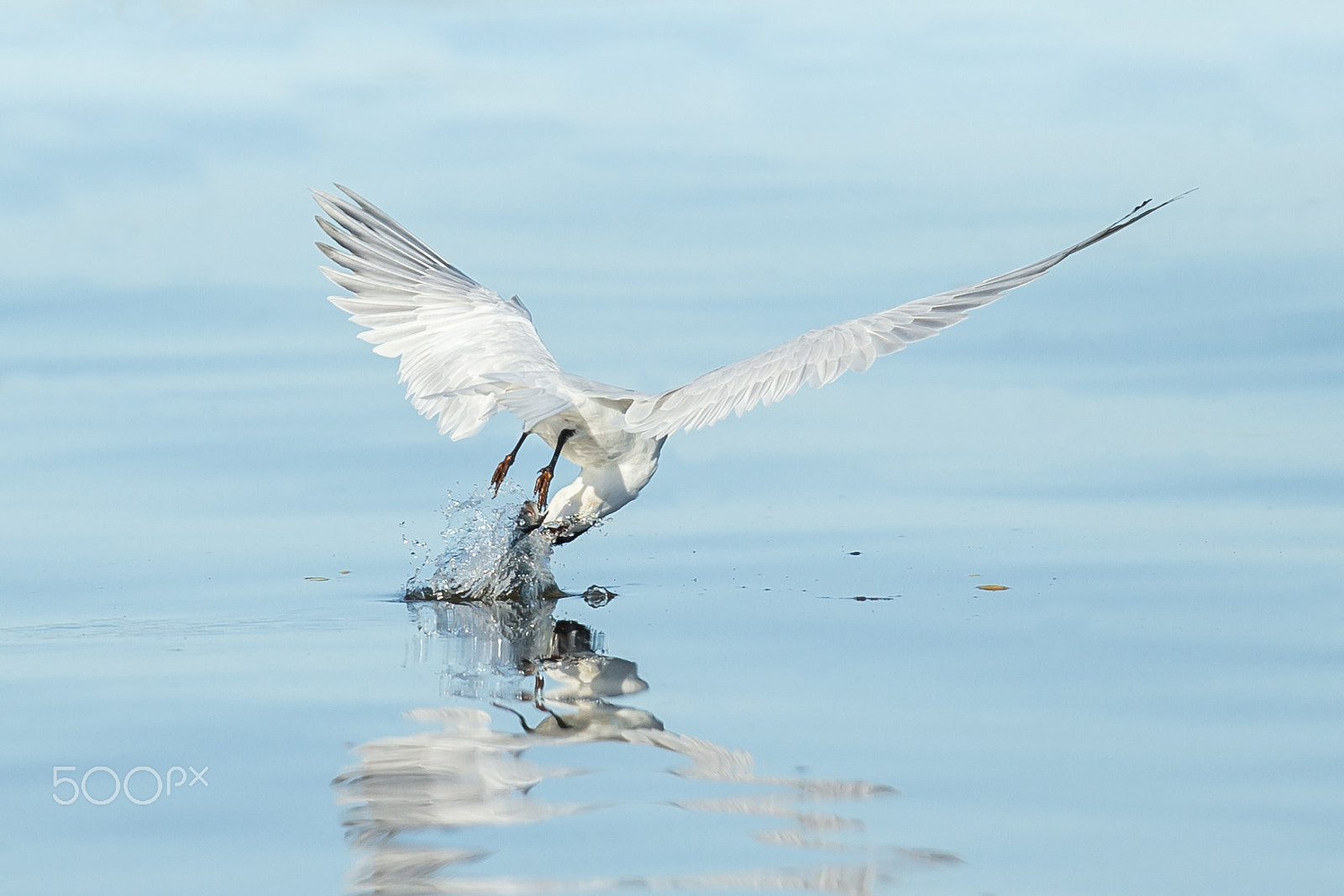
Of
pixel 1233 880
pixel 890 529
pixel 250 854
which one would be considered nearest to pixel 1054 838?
pixel 1233 880

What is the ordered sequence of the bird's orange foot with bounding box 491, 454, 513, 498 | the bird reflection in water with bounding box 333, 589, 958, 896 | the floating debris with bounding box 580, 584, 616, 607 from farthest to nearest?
the bird's orange foot with bounding box 491, 454, 513, 498 < the floating debris with bounding box 580, 584, 616, 607 < the bird reflection in water with bounding box 333, 589, 958, 896

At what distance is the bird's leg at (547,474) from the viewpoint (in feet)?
34.8

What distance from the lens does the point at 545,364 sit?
1088 centimetres

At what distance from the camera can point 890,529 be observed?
1187cm

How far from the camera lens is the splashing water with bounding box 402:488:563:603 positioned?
1059cm

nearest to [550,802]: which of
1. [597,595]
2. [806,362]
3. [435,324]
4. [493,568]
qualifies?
[806,362]

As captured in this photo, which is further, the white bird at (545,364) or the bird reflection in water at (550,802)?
the white bird at (545,364)

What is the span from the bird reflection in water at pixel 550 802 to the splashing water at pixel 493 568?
1.93 m

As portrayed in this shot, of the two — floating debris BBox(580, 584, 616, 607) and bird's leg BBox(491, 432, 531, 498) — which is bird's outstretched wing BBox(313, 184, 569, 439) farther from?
floating debris BBox(580, 584, 616, 607)

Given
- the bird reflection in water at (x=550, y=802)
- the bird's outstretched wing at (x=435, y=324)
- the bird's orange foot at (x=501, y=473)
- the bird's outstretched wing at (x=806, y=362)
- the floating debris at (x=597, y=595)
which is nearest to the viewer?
the bird reflection in water at (x=550, y=802)

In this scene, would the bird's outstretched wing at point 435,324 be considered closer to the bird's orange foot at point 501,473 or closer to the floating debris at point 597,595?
the bird's orange foot at point 501,473

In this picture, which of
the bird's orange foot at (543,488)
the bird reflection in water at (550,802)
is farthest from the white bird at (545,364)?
the bird reflection in water at (550,802)

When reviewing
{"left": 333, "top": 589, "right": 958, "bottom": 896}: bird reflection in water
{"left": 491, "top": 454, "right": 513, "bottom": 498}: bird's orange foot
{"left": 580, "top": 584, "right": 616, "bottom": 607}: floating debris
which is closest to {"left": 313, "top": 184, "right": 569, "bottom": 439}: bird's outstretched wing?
{"left": 491, "top": 454, "right": 513, "bottom": 498}: bird's orange foot

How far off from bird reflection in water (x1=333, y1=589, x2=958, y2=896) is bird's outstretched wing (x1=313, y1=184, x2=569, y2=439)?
219 cm
